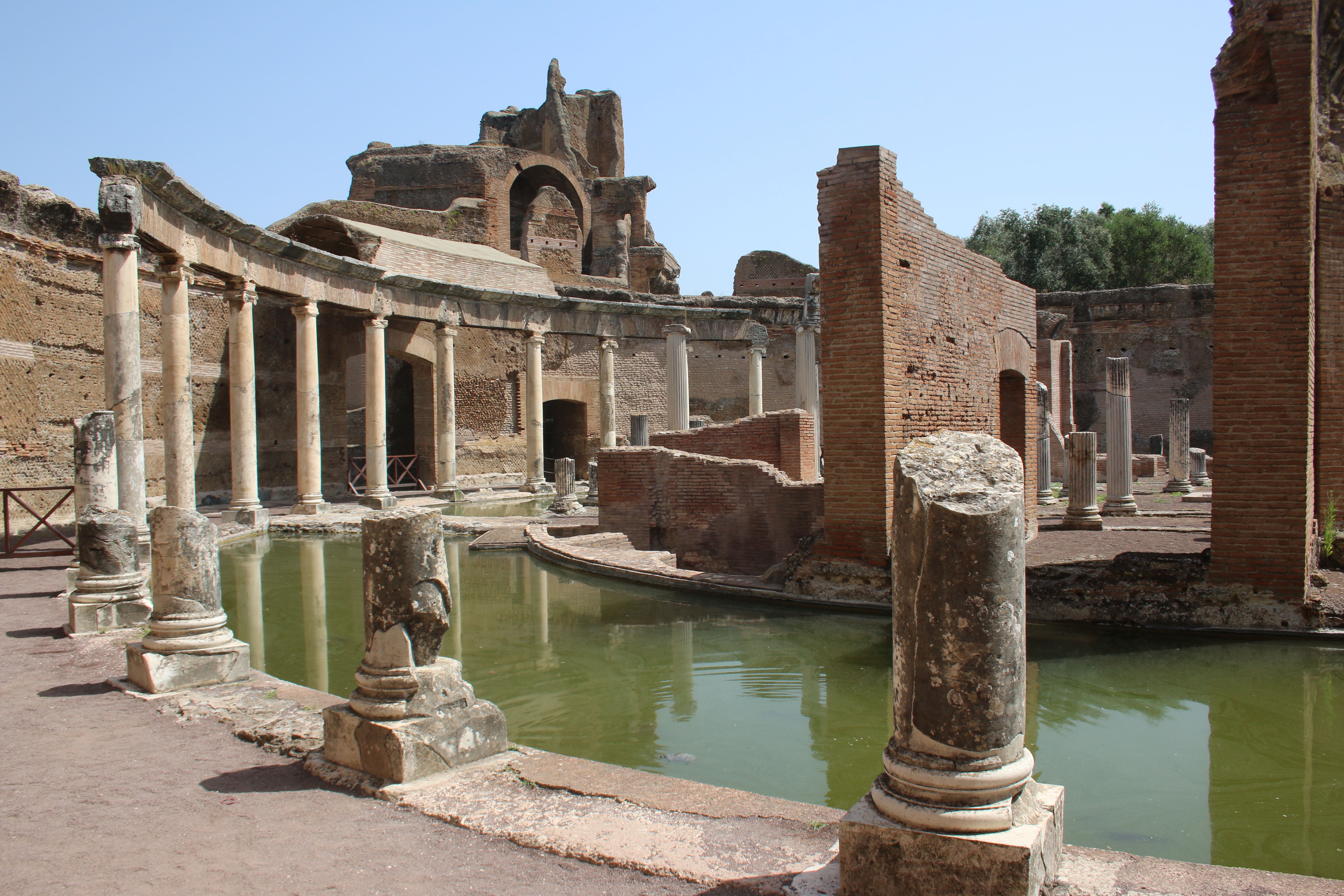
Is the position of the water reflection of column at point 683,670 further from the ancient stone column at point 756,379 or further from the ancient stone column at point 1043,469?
the ancient stone column at point 756,379

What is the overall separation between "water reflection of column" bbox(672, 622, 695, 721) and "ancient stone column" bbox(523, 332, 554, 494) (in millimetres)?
14502

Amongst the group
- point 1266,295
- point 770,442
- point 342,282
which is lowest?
point 770,442

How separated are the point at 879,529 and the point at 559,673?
11.6 ft

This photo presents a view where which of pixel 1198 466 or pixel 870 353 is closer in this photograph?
pixel 870 353

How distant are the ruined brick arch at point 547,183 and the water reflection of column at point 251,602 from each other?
762 inches

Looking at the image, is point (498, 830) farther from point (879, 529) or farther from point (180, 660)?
point (879, 529)

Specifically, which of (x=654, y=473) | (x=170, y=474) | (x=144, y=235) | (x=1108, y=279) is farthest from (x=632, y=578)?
(x=1108, y=279)

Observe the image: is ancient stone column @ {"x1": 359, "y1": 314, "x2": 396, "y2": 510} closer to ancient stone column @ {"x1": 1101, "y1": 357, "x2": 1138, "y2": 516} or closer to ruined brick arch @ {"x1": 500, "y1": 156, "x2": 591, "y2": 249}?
ruined brick arch @ {"x1": 500, "y1": 156, "x2": 591, "y2": 249}

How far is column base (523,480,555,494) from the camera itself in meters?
22.2

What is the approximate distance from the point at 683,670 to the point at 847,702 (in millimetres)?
1399

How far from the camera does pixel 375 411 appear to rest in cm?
1906

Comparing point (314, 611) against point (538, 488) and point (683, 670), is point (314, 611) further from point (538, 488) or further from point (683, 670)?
point (538, 488)

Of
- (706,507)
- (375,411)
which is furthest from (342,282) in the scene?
(706,507)

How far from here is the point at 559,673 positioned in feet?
22.5
